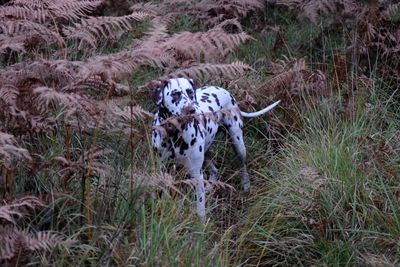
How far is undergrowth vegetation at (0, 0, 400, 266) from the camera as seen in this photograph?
15.3 ft

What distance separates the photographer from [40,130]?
4992 mm

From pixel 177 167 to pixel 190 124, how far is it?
1.46 feet

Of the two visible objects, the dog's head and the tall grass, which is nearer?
the tall grass

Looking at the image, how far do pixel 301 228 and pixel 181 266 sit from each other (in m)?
1.44

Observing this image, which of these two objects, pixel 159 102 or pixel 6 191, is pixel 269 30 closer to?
pixel 159 102

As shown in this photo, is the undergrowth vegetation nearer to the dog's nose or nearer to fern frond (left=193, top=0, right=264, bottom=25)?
the dog's nose

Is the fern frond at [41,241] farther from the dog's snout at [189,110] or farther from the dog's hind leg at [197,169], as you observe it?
the dog's hind leg at [197,169]

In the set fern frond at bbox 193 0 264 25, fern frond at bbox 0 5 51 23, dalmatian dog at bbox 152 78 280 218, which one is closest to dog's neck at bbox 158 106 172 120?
dalmatian dog at bbox 152 78 280 218

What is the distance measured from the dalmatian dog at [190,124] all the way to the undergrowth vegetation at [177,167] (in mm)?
128

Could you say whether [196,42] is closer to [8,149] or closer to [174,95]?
[174,95]

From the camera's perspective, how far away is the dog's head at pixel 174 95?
568cm

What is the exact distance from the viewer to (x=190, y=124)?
5.93 metres

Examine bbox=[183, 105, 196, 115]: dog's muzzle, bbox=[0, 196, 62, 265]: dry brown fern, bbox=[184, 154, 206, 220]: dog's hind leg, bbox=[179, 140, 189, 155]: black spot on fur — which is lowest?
bbox=[184, 154, 206, 220]: dog's hind leg

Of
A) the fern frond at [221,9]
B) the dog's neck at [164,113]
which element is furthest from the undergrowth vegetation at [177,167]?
the fern frond at [221,9]
